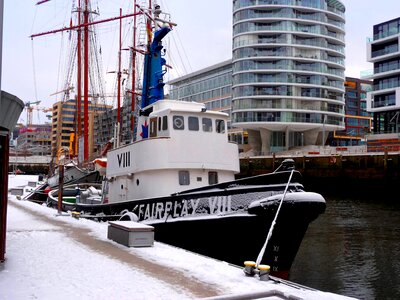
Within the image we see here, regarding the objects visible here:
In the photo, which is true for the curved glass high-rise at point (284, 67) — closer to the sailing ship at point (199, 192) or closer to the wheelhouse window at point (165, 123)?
the sailing ship at point (199, 192)

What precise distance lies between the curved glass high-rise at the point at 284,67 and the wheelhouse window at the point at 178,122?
63.1 metres

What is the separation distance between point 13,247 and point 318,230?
19231 mm

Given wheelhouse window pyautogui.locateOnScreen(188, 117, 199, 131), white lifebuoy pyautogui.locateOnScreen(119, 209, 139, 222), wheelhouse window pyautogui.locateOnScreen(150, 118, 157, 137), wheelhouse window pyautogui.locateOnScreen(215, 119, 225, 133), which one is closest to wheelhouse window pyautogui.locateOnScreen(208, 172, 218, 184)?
wheelhouse window pyautogui.locateOnScreen(215, 119, 225, 133)

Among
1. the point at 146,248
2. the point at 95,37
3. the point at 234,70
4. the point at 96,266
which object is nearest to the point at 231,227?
the point at 146,248

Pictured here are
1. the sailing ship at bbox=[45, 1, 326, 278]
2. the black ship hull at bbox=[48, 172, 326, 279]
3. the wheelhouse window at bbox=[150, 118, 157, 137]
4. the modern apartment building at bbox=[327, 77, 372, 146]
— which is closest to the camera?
the black ship hull at bbox=[48, 172, 326, 279]

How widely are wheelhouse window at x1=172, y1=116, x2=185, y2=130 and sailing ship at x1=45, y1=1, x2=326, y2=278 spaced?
0.03 m

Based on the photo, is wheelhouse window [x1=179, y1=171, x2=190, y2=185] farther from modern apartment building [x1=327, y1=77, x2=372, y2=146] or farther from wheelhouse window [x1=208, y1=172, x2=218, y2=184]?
modern apartment building [x1=327, y1=77, x2=372, y2=146]

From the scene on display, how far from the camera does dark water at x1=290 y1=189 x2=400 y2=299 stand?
14547mm

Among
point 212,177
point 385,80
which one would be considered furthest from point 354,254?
point 385,80

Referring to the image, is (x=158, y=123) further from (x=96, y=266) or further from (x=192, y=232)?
(x=96, y=266)

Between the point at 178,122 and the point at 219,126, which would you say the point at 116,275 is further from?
the point at 219,126

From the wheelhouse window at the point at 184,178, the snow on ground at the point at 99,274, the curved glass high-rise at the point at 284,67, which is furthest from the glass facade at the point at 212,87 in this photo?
the snow on ground at the point at 99,274

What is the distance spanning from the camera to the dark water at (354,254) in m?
14.5

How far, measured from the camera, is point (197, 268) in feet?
29.9
